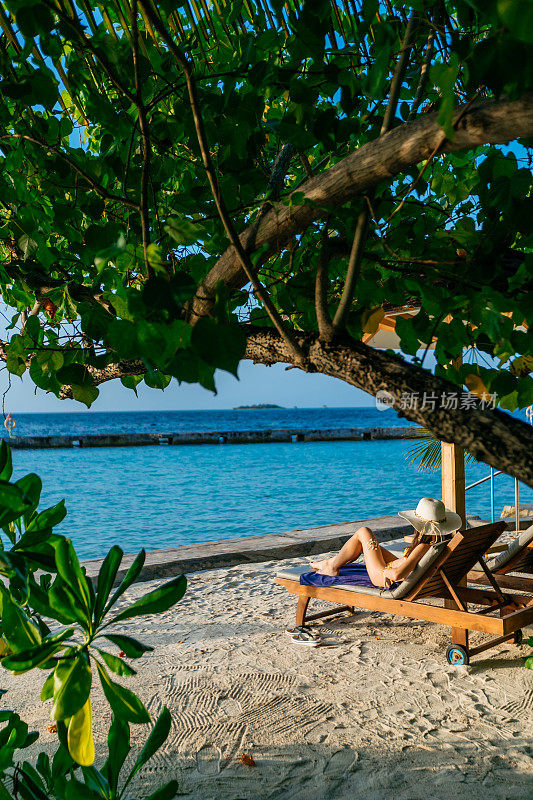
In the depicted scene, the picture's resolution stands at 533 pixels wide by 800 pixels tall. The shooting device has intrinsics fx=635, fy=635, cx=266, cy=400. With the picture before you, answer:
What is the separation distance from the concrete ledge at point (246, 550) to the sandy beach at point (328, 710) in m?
1.13

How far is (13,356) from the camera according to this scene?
1544 millimetres

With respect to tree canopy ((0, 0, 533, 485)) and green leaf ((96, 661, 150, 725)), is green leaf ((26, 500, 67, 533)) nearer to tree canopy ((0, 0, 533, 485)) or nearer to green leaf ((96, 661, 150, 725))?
green leaf ((96, 661, 150, 725))

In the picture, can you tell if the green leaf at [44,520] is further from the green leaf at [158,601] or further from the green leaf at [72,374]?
the green leaf at [72,374]

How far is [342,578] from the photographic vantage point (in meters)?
4.52

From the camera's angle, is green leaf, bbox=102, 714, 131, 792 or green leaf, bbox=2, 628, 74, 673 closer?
green leaf, bbox=2, 628, 74, 673

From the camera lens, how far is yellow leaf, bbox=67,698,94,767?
1036mm

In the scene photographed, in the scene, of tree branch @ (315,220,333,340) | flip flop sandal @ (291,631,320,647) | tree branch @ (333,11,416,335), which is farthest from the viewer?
flip flop sandal @ (291,631,320,647)

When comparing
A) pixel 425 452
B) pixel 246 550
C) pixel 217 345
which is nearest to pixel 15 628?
pixel 217 345

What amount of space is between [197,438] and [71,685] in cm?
4497

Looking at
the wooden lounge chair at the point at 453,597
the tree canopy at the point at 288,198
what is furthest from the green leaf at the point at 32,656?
the wooden lounge chair at the point at 453,597

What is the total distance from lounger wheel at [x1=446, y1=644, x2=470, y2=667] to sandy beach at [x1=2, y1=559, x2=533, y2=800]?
4 cm

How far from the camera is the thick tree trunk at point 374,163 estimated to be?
3.12 feet

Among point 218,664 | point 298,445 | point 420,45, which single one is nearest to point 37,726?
point 218,664

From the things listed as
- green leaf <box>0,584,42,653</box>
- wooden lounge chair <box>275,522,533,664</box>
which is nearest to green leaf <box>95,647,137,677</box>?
green leaf <box>0,584,42,653</box>
